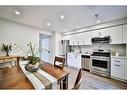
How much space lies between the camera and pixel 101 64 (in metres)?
3.86

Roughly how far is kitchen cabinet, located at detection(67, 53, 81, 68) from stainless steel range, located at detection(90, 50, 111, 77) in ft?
2.93

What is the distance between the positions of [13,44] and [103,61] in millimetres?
3853

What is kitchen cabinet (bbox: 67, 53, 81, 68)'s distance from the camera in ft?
16.5

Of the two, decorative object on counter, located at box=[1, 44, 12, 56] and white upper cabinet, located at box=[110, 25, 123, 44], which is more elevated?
white upper cabinet, located at box=[110, 25, 123, 44]

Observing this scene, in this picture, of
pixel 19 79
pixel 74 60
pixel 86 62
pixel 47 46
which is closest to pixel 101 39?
pixel 86 62

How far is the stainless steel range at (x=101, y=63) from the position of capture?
363 centimetres

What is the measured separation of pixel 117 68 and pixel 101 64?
0.65m

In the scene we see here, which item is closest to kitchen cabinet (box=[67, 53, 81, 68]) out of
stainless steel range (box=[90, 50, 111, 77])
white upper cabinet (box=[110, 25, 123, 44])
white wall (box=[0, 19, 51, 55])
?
stainless steel range (box=[90, 50, 111, 77])

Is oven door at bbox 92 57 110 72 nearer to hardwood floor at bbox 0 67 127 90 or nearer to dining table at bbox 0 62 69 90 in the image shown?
hardwood floor at bbox 0 67 127 90

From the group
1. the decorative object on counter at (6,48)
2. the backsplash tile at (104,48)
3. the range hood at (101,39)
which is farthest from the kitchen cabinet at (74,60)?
the decorative object on counter at (6,48)

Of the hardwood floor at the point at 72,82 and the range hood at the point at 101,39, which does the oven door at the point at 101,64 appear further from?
the range hood at the point at 101,39

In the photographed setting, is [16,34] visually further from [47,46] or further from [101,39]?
[101,39]
